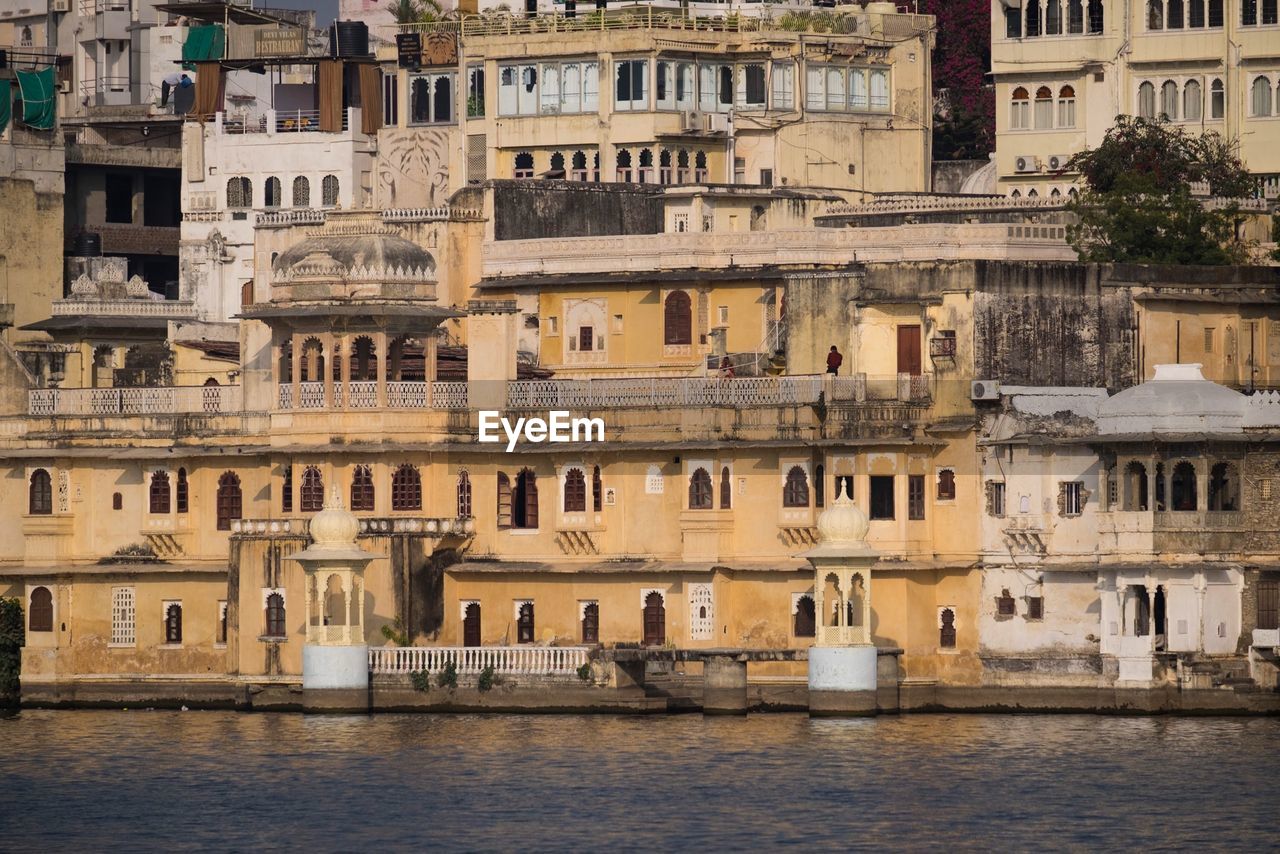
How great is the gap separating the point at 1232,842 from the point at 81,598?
86.7 ft

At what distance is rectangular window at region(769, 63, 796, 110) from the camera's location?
96.7 metres

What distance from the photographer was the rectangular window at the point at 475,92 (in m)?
97.8

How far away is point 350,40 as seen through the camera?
10206 centimetres

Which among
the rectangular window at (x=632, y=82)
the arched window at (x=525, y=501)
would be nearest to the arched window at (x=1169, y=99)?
the rectangular window at (x=632, y=82)

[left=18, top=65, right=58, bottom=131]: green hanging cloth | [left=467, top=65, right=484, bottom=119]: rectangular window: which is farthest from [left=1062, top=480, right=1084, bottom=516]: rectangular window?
[left=18, top=65, right=58, bottom=131]: green hanging cloth

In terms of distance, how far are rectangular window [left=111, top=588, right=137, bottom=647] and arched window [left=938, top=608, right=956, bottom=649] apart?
15013 mm

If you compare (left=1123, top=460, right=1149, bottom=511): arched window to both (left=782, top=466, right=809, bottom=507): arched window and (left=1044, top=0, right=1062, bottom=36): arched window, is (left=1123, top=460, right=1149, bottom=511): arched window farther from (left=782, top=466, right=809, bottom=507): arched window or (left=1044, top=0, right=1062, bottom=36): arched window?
(left=1044, top=0, right=1062, bottom=36): arched window

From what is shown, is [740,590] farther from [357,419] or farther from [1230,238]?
[1230,238]

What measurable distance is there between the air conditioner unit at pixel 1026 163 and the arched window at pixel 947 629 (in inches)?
953

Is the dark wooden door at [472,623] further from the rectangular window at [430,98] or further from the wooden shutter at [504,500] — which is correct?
the rectangular window at [430,98]

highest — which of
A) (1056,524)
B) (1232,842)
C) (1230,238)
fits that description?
(1230,238)

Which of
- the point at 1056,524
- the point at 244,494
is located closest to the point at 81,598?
the point at 244,494

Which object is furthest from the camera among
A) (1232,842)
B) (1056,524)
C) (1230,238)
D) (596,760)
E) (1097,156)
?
(1097,156)

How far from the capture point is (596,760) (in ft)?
221
